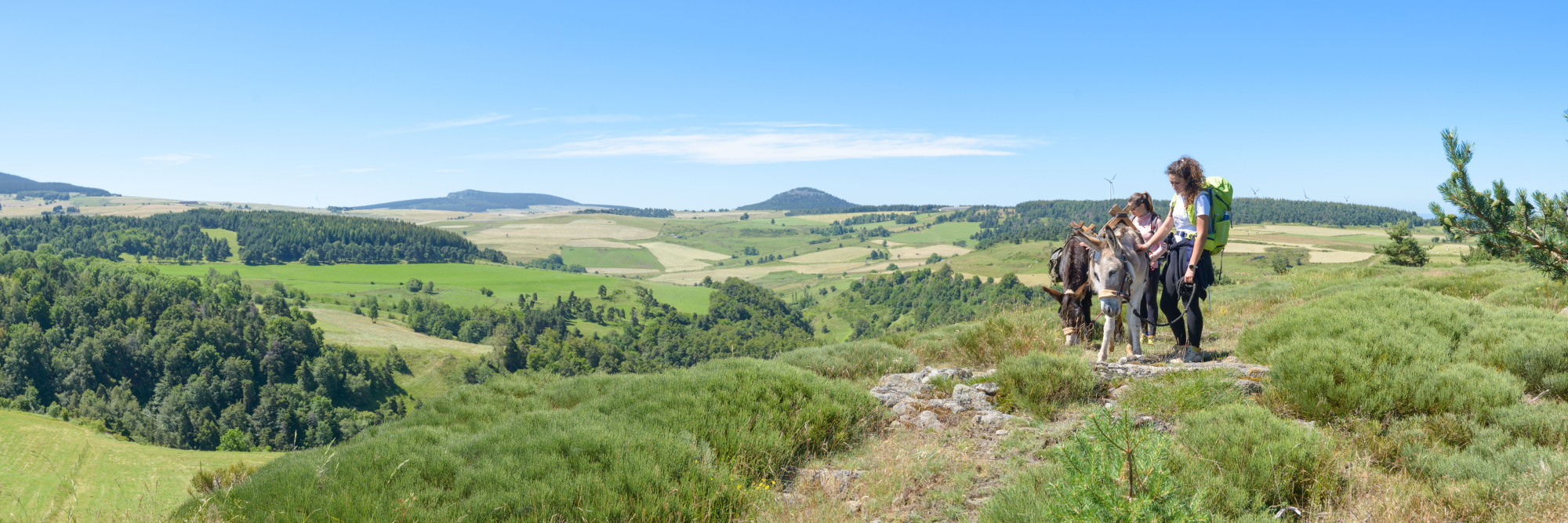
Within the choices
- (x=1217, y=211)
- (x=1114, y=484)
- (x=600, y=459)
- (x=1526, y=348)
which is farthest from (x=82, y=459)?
(x=1526, y=348)

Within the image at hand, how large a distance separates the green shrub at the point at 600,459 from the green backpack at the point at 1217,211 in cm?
380

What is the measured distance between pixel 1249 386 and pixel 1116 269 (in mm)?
1538

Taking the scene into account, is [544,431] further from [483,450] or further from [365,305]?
[365,305]

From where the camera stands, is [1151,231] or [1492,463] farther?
[1151,231]

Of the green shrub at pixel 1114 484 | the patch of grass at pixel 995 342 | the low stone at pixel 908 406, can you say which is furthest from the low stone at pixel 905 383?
the green shrub at pixel 1114 484

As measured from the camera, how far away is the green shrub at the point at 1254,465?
3.62 meters

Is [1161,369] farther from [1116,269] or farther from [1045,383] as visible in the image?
[1045,383]

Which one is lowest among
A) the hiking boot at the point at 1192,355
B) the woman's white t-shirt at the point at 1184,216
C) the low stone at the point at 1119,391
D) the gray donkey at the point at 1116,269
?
the low stone at the point at 1119,391

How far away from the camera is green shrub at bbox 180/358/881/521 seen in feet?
13.5

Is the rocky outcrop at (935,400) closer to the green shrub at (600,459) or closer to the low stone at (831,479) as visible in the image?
the green shrub at (600,459)

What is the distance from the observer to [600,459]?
477cm

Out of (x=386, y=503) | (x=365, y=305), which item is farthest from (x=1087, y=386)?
(x=365, y=305)

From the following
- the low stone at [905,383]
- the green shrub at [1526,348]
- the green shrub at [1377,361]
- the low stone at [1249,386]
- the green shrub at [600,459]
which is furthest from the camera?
the low stone at [905,383]

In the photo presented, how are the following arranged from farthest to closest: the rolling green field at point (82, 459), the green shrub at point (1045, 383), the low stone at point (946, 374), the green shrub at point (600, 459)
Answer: the rolling green field at point (82, 459) → the low stone at point (946, 374) → the green shrub at point (1045, 383) → the green shrub at point (600, 459)
